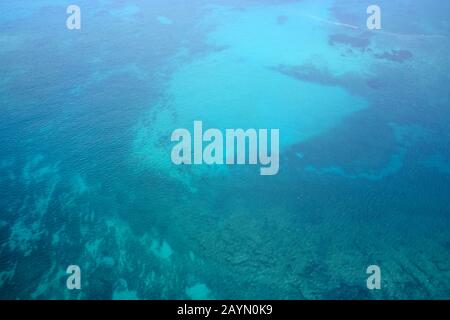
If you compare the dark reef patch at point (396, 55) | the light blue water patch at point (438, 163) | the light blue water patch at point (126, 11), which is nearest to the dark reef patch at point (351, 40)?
the dark reef patch at point (396, 55)

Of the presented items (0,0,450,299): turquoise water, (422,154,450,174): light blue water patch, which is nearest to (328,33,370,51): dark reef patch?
(0,0,450,299): turquoise water

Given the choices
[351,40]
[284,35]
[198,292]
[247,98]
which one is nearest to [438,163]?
[247,98]

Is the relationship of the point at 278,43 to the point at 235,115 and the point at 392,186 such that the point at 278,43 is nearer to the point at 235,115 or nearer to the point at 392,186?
the point at 235,115

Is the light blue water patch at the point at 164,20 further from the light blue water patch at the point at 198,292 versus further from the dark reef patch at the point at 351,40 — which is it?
the light blue water patch at the point at 198,292

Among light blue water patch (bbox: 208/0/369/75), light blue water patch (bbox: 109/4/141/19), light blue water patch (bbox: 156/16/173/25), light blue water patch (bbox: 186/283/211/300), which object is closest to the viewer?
light blue water patch (bbox: 186/283/211/300)

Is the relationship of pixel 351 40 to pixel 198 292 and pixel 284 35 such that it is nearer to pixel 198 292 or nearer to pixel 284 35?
pixel 284 35

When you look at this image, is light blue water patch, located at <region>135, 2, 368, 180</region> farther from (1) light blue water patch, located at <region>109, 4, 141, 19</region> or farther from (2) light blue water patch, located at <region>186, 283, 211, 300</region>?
(1) light blue water patch, located at <region>109, 4, 141, 19</region>

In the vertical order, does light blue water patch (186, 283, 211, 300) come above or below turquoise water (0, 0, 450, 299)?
below
